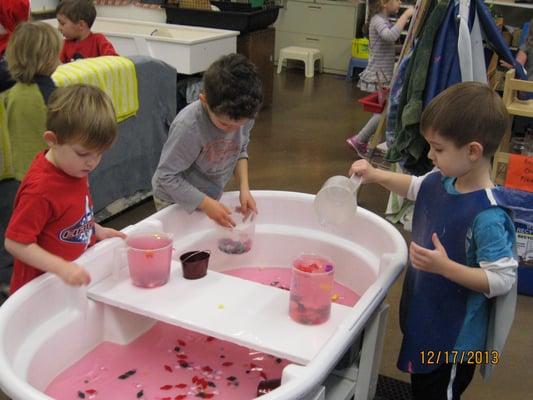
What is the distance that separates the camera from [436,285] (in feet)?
4.82

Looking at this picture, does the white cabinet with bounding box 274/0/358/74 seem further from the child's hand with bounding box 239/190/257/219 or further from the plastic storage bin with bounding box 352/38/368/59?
the child's hand with bounding box 239/190/257/219

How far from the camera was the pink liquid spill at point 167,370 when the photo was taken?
1.35 m

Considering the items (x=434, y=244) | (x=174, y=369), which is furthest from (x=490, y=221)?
(x=174, y=369)

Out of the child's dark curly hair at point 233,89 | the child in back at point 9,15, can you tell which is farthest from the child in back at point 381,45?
the child's dark curly hair at point 233,89

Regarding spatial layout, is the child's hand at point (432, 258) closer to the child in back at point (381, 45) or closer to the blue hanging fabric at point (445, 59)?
the blue hanging fabric at point (445, 59)

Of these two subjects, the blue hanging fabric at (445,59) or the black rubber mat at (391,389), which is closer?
the black rubber mat at (391,389)

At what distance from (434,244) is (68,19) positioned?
2.53 m

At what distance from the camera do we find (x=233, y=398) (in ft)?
4.52

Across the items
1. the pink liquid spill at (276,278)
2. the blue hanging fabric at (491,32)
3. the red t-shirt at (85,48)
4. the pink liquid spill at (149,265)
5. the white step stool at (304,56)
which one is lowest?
the white step stool at (304,56)

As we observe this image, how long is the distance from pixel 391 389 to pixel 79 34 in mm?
2456

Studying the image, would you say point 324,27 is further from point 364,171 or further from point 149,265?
point 149,265

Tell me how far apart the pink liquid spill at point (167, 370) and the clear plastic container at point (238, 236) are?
35cm

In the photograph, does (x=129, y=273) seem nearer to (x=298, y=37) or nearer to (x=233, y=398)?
(x=233, y=398)

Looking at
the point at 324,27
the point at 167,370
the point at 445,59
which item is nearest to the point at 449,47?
the point at 445,59
